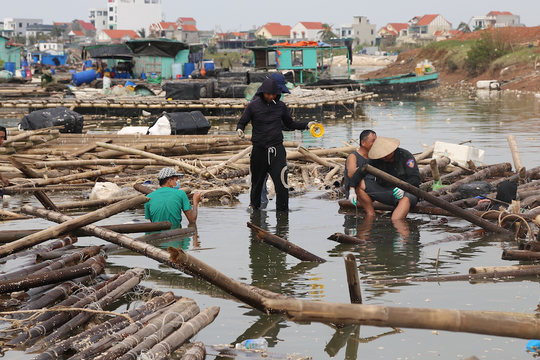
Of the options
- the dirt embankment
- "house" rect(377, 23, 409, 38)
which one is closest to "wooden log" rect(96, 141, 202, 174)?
the dirt embankment

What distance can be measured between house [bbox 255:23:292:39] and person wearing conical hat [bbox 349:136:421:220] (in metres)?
145

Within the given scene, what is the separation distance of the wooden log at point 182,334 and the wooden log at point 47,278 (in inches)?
56.6

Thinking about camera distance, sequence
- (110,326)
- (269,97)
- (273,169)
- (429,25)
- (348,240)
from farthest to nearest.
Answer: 1. (429,25)
2. (273,169)
3. (269,97)
4. (348,240)
5. (110,326)

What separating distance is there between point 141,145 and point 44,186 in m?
2.34

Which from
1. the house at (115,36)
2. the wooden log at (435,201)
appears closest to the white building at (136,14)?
the house at (115,36)

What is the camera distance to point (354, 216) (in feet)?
29.8

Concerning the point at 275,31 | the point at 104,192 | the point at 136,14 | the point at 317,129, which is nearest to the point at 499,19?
the point at 275,31

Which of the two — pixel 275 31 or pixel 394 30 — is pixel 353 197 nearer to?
pixel 275 31

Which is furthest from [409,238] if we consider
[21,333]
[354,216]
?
[21,333]

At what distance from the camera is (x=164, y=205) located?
752cm

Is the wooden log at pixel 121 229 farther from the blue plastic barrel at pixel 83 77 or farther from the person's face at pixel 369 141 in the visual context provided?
the blue plastic barrel at pixel 83 77

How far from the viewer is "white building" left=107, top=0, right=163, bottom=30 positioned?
15238cm

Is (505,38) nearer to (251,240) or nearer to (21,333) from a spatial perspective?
(251,240)

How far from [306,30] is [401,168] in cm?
14523
